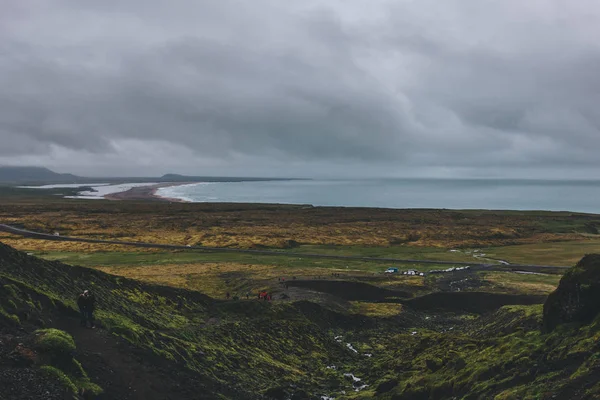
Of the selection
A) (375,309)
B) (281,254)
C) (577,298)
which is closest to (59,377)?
(577,298)

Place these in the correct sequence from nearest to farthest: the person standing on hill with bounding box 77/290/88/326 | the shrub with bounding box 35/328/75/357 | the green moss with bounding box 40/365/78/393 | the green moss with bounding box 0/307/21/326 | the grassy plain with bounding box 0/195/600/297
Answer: the green moss with bounding box 40/365/78/393 → the shrub with bounding box 35/328/75/357 → the green moss with bounding box 0/307/21/326 → the person standing on hill with bounding box 77/290/88/326 → the grassy plain with bounding box 0/195/600/297

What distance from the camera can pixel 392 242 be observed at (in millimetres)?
122688

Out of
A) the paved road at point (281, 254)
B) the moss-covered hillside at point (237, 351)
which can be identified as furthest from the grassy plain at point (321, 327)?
the paved road at point (281, 254)

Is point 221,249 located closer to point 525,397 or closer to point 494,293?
point 494,293

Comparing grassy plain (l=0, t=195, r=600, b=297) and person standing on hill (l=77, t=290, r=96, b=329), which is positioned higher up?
person standing on hill (l=77, t=290, r=96, b=329)

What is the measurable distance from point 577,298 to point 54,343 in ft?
96.4

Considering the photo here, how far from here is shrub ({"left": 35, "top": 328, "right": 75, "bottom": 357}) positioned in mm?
20172

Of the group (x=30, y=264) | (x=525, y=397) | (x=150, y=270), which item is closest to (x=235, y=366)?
(x=30, y=264)

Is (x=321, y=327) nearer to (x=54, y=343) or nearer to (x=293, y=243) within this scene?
(x=54, y=343)

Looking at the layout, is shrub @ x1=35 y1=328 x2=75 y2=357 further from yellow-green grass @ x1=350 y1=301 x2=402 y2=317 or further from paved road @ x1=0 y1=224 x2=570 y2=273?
paved road @ x1=0 y1=224 x2=570 y2=273

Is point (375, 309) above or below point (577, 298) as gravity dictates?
below

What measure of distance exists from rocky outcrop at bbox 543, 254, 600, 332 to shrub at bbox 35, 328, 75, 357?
28.0 m

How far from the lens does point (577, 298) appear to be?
963 inches

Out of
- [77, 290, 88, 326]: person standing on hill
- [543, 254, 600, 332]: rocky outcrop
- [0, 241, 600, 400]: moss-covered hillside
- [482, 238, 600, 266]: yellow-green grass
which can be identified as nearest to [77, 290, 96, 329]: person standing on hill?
[77, 290, 88, 326]: person standing on hill
